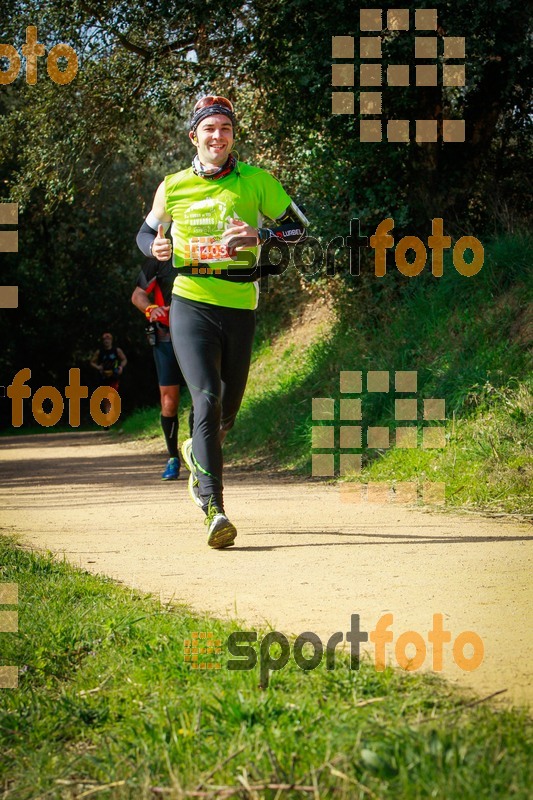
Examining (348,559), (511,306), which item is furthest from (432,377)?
(348,559)

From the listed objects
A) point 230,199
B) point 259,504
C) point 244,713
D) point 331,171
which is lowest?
point 259,504

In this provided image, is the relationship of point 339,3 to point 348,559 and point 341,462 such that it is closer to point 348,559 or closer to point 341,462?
point 341,462

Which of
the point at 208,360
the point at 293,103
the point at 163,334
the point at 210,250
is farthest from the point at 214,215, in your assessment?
the point at 293,103

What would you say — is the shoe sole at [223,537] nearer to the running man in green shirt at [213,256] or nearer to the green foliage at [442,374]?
the running man in green shirt at [213,256]

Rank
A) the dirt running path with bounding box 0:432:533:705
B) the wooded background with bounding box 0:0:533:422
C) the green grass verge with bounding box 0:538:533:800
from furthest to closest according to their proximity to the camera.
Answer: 1. the wooded background with bounding box 0:0:533:422
2. the dirt running path with bounding box 0:432:533:705
3. the green grass verge with bounding box 0:538:533:800

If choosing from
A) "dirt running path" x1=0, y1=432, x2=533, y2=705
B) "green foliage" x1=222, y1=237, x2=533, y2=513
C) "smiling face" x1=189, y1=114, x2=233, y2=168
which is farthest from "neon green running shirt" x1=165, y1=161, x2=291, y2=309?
"green foliage" x1=222, y1=237, x2=533, y2=513

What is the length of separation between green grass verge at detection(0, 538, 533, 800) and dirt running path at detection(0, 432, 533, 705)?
399 mm

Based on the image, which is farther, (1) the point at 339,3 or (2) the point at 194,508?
(1) the point at 339,3

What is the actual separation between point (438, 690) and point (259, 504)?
515 centimetres

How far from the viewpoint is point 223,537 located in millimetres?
5785

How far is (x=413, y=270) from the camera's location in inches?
474

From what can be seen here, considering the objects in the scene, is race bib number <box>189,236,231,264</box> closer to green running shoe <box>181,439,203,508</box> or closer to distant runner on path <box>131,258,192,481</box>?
green running shoe <box>181,439,203,508</box>

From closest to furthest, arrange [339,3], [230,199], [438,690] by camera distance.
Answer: [438,690], [230,199], [339,3]

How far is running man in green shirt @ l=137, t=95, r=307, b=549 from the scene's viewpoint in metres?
6.10
